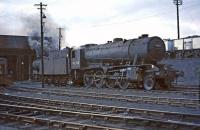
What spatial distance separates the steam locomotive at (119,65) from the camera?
24.5 m

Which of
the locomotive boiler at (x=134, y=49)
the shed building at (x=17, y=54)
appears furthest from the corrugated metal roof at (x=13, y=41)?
the locomotive boiler at (x=134, y=49)

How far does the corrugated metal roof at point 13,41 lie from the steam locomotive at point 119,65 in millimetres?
25772

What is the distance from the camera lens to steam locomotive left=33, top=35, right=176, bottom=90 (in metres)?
24.5

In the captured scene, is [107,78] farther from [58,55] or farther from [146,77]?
[58,55]

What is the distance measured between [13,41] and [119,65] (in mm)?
34831

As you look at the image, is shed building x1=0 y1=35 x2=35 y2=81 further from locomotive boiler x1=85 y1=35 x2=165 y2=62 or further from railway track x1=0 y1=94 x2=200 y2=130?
railway track x1=0 y1=94 x2=200 y2=130

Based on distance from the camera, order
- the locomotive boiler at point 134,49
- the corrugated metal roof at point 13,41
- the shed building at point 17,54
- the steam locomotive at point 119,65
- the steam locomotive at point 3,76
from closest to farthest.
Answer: the steam locomotive at point 119,65
the locomotive boiler at point 134,49
the steam locomotive at point 3,76
the shed building at point 17,54
the corrugated metal roof at point 13,41

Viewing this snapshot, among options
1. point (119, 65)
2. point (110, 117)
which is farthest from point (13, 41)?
point (110, 117)

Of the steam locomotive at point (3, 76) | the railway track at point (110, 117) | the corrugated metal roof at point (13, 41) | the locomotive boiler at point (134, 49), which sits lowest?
the railway track at point (110, 117)

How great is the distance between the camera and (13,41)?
189 feet

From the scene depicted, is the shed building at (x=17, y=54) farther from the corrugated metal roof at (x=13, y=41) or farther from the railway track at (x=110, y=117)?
the railway track at (x=110, y=117)

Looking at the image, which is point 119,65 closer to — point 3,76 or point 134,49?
point 134,49

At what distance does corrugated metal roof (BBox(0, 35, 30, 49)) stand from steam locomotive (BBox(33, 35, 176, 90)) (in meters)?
25.8

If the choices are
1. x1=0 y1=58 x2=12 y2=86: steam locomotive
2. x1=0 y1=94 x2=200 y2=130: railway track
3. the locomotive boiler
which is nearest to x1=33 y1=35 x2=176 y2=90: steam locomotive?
the locomotive boiler
